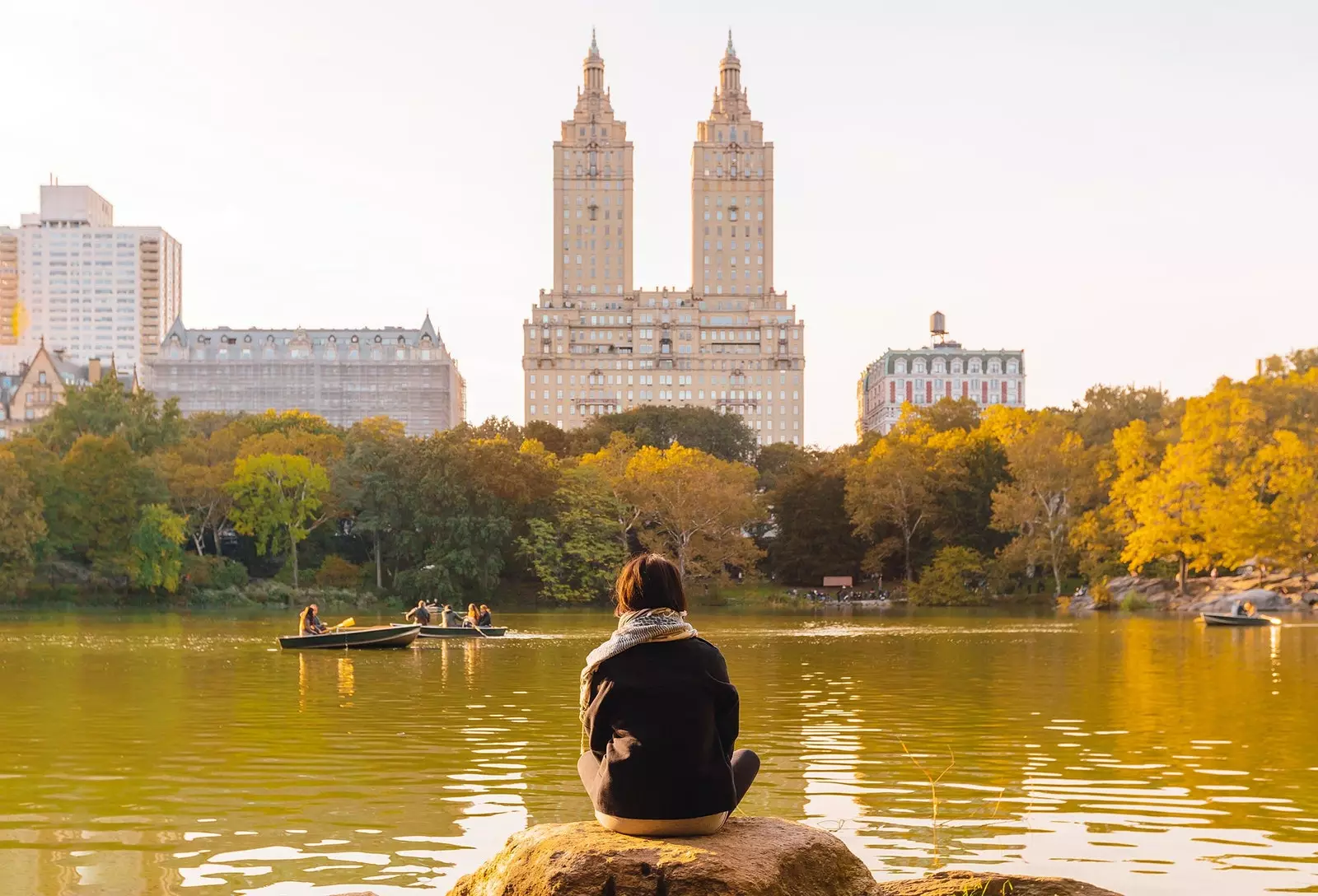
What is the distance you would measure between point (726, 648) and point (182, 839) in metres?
26.4

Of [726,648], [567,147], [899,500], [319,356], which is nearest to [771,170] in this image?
[567,147]

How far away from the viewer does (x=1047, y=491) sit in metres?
70.1

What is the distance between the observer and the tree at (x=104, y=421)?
70500 millimetres

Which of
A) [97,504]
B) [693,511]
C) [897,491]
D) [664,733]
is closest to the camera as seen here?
[664,733]

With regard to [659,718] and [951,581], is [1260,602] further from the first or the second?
[659,718]

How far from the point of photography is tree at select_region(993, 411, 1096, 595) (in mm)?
69312

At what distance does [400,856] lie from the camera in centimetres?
1055

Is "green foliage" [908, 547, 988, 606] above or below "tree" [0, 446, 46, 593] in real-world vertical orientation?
below

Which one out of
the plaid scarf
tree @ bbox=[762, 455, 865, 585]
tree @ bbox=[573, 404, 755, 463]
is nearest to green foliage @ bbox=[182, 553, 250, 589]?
tree @ bbox=[762, 455, 865, 585]

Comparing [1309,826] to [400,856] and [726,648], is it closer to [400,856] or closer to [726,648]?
[400,856]

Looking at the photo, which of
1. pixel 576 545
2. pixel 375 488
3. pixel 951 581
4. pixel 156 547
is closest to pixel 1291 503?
pixel 951 581

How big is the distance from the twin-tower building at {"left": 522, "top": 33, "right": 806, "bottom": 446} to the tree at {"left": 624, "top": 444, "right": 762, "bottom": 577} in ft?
342

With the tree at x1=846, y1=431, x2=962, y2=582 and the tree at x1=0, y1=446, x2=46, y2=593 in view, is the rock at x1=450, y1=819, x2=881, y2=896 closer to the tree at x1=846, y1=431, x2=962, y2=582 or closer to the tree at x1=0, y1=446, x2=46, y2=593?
the tree at x1=0, y1=446, x2=46, y2=593

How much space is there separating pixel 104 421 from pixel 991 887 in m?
69.4
